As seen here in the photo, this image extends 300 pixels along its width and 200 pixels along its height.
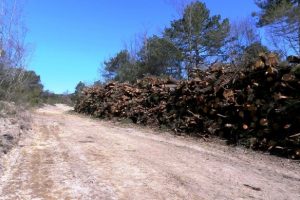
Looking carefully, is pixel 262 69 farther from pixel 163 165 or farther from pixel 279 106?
pixel 163 165

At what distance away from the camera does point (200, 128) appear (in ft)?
42.9

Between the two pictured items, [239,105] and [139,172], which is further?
[239,105]

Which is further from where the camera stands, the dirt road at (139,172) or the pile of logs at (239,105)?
the pile of logs at (239,105)

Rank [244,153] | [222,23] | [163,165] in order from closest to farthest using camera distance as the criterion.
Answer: [163,165] < [244,153] < [222,23]

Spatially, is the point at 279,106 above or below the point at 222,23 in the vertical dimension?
below

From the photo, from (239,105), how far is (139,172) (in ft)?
17.6

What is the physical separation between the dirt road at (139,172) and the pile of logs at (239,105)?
0.79m

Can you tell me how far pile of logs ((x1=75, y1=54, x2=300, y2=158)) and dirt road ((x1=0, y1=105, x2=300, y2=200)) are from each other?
0.79m

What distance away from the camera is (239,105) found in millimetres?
11398

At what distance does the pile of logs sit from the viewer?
9.85 meters

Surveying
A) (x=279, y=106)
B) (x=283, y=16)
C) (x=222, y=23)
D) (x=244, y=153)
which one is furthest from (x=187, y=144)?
(x=222, y=23)

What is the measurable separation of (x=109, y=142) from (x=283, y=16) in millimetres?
16044

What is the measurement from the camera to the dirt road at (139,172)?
223 inches

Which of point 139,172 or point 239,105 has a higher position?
point 239,105
